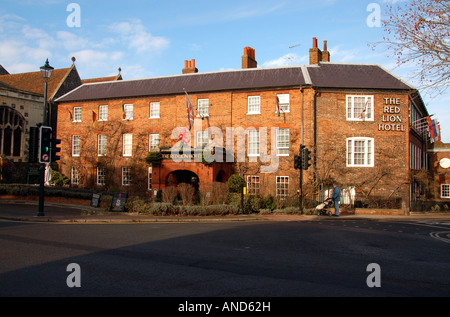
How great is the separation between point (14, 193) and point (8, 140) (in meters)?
14.5

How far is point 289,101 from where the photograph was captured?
29047 millimetres

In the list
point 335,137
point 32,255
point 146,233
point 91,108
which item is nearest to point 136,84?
point 91,108

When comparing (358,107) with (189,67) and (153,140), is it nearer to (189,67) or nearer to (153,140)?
(189,67)

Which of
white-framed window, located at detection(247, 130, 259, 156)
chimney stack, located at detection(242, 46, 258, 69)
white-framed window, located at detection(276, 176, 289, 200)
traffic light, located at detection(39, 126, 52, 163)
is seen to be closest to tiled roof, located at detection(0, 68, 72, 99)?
chimney stack, located at detection(242, 46, 258, 69)

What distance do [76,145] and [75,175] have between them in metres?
2.72

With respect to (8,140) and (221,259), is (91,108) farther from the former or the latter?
(221,259)

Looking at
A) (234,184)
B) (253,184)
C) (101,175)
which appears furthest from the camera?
(101,175)

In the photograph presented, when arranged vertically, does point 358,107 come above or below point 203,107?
below

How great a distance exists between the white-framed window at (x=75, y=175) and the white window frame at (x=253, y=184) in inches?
619

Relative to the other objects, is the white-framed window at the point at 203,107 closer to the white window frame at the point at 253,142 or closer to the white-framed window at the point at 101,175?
the white window frame at the point at 253,142

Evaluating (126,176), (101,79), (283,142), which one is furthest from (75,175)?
(283,142)

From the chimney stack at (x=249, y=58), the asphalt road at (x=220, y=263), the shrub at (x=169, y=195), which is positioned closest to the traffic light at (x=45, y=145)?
the asphalt road at (x=220, y=263)

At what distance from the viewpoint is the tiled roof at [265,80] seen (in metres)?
29.0

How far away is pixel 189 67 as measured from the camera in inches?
1400
